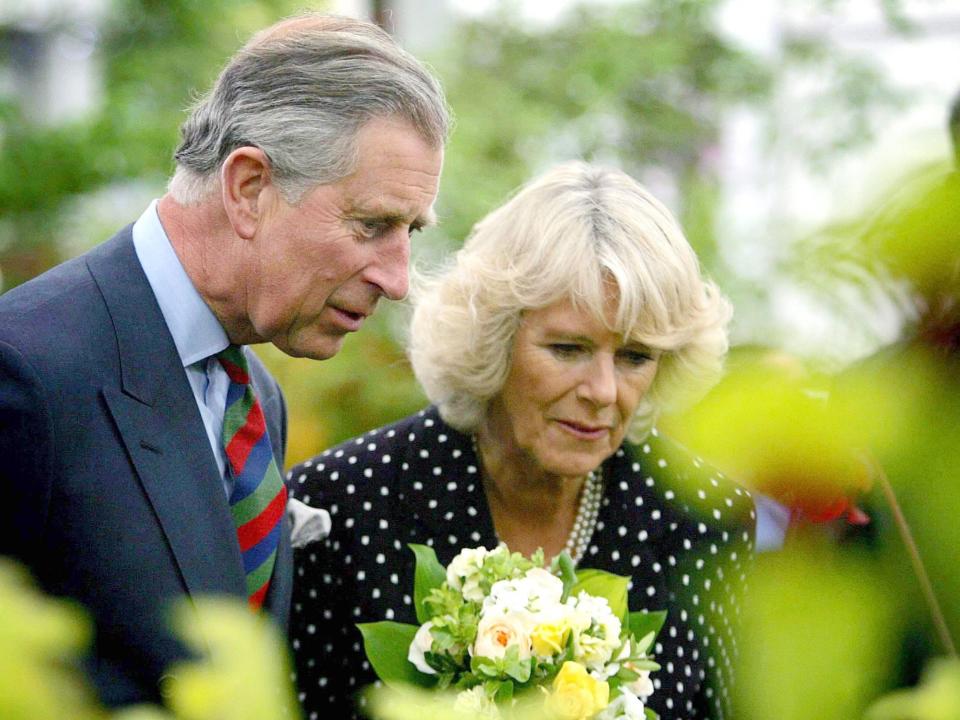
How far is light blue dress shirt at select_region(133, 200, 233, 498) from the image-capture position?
2385 mm

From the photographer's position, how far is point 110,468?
2137mm

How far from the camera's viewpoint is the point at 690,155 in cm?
863

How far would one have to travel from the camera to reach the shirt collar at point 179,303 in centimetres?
238

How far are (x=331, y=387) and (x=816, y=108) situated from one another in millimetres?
3998

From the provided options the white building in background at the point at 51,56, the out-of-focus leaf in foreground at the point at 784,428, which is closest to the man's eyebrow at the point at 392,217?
the out-of-focus leaf in foreground at the point at 784,428

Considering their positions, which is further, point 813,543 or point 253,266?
point 253,266

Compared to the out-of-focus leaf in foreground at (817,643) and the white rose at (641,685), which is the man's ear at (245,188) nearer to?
the white rose at (641,685)

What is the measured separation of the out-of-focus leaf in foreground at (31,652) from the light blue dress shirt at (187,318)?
5.22 ft

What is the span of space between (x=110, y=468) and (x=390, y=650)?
58 cm

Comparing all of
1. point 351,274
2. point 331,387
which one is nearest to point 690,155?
point 331,387

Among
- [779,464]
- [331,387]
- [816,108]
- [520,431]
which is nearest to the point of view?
[779,464]

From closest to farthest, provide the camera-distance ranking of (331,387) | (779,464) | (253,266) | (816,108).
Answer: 1. (779,464)
2. (253,266)
3. (331,387)
4. (816,108)

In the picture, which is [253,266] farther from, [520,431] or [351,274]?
[520,431]

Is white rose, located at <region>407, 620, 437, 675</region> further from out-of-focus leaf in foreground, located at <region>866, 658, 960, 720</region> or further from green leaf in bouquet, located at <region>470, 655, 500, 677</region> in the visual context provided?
out-of-focus leaf in foreground, located at <region>866, 658, 960, 720</region>
